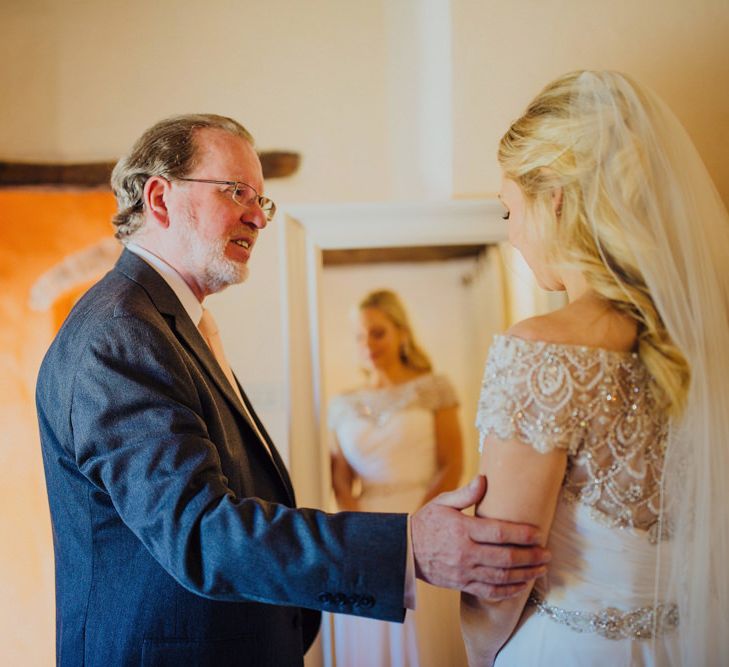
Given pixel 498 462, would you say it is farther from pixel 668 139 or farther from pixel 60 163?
pixel 60 163

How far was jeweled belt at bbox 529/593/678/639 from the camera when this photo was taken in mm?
1376

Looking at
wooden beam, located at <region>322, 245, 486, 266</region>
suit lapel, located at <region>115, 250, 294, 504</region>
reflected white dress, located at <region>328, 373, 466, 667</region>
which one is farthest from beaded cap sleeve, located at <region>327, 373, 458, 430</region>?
suit lapel, located at <region>115, 250, 294, 504</region>

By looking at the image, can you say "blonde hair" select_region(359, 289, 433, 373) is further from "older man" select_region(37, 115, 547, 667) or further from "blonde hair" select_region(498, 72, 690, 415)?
"blonde hair" select_region(498, 72, 690, 415)

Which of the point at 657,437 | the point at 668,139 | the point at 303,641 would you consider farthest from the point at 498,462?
the point at 303,641

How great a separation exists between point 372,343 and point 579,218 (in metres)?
1.18

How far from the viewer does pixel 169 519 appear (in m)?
1.36

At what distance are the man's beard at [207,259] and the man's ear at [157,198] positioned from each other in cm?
6

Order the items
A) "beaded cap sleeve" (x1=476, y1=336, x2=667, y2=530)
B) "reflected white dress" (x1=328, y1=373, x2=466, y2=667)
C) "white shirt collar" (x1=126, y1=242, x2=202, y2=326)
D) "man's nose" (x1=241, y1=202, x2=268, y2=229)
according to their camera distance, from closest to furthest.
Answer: "beaded cap sleeve" (x1=476, y1=336, x2=667, y2=530) → "white shirt collar" (x1=126, y1=242, x2=202, y2=326) → "man's nose" (x1=241, y1=202, x2=268, y2=229) → "reflected white dress" (x1=328, y1=373, x2=466, y2=667)

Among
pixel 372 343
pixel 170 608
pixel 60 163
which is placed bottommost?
pixel 170 608

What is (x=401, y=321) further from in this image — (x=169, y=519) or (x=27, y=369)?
(x=27, y=369)

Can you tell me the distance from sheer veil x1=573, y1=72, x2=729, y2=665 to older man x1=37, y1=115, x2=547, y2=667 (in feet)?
0.96

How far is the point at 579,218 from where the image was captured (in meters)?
1.42

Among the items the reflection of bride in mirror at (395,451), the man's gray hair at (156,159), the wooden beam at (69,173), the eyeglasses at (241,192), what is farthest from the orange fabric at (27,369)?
the reflection of bride in mirror at (395,451)

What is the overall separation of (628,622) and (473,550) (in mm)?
333
